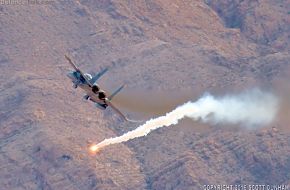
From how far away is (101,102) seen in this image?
194 m

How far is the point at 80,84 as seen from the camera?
19200 cm

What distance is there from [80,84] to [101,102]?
308 cm
